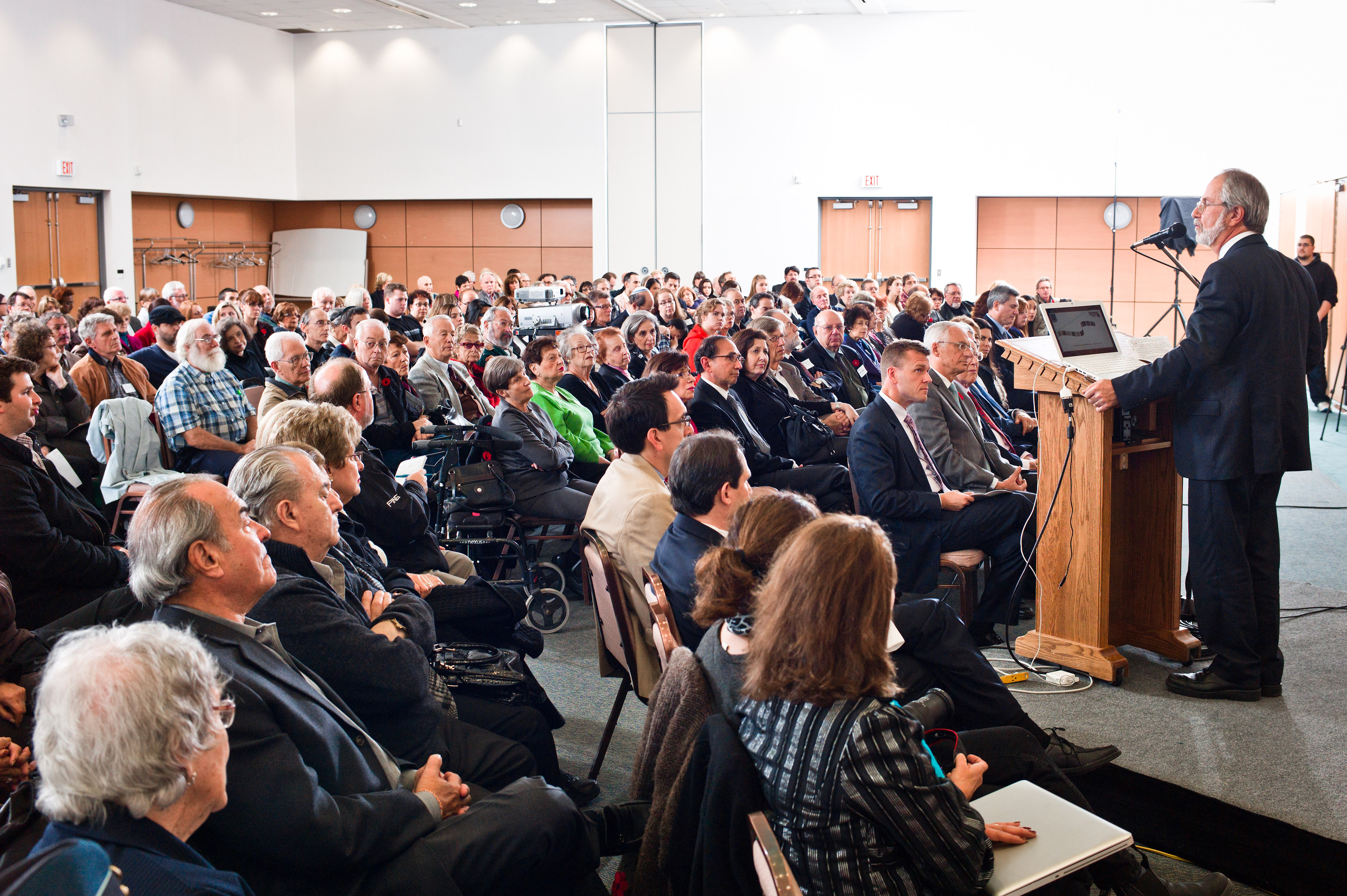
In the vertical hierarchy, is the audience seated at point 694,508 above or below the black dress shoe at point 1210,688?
above

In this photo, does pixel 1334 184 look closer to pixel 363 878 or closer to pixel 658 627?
pixel 658 627

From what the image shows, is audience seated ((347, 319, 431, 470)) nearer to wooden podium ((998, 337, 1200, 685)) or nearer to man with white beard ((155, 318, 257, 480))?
man with white beard ((155, 318, 257, 480))

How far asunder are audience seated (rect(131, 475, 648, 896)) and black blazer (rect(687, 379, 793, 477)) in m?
3.02

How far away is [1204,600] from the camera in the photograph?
3.46m

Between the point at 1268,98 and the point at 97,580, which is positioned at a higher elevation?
the point at 1268,98

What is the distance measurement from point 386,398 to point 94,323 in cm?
183

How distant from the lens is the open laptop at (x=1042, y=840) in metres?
1.70

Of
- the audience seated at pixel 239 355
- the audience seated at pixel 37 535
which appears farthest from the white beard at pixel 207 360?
the audience seated at pixel 37 535

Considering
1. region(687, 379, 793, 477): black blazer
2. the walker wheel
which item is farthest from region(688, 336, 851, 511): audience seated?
the walker wheel

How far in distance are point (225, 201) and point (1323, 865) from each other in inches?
654

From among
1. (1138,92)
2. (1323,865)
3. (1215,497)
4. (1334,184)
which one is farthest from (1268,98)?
(1323,865)

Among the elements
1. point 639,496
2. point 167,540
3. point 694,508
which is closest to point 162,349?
point 639,496

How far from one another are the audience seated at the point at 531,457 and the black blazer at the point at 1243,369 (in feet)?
7.80

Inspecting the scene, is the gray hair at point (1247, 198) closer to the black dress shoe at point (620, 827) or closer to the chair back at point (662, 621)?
the chair back at point (662, 621)
